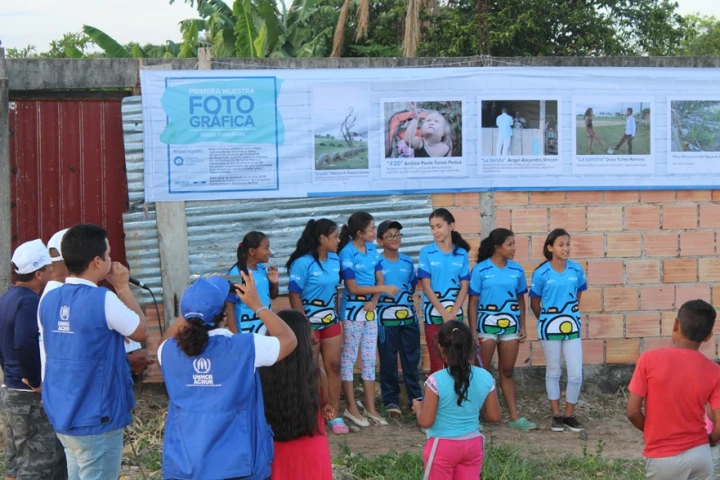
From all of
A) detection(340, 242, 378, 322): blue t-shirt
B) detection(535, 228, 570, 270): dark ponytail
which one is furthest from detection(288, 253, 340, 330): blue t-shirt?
detection(535, 228, 570, 270): dark ponytail

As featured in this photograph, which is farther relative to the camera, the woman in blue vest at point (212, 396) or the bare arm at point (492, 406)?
the bare arm at point (492, 406)

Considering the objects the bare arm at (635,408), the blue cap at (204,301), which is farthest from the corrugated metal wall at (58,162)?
the bare arm at (635,408)

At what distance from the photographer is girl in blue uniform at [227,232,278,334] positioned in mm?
6359

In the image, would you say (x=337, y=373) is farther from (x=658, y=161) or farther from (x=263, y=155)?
(x=658, y=161)

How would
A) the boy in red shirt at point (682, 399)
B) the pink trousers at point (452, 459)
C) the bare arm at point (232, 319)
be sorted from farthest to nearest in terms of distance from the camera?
the bare arm at point (232, 319), the pink trousers at point (452, 459), the boy in red shirt at point (682, 399)

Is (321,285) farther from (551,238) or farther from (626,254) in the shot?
(626,254)

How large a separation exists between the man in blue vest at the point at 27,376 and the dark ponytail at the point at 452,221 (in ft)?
10.7

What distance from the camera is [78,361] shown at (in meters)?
4.15

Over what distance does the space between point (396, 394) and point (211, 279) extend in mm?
3874

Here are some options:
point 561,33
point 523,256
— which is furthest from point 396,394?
point 561,33

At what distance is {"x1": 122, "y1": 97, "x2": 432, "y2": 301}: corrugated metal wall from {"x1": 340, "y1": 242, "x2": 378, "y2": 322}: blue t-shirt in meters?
0.59

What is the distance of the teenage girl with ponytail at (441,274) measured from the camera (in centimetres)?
706

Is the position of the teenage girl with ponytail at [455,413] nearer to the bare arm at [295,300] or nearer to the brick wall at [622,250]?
the bare arm at [295,300]

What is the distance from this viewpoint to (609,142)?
25.4 feet
